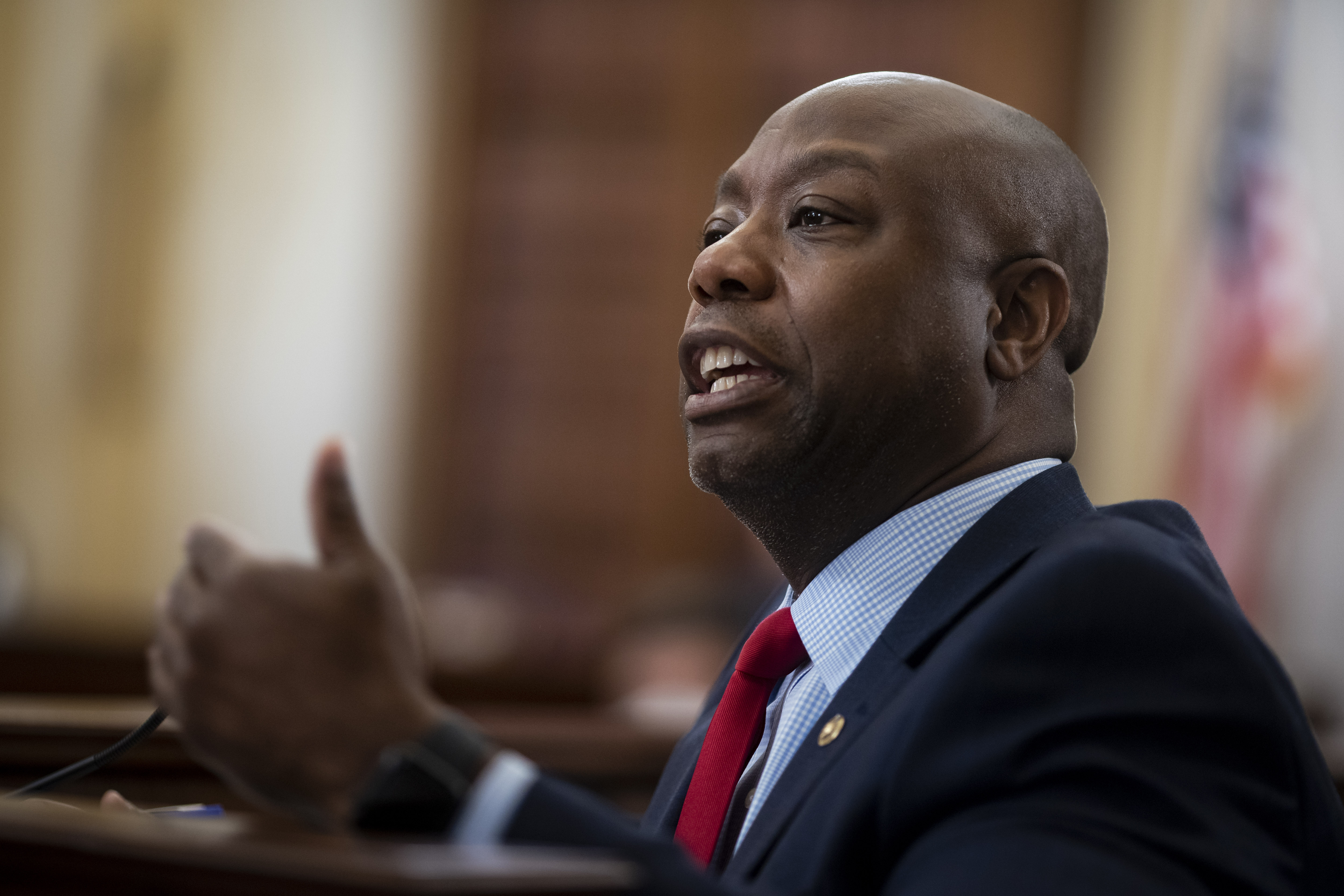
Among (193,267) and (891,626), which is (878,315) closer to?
(891,626)

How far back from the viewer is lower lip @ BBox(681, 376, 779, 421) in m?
1.56

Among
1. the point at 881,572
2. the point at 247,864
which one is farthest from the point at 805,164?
the point at 247,864

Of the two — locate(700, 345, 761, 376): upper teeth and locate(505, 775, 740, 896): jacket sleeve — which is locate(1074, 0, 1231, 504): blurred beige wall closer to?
locate(700, 345, 761, 376): upper teeth

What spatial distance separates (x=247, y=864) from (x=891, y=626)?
0.75 meters

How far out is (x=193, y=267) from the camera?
707 cm

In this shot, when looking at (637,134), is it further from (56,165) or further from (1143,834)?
(1143,834)

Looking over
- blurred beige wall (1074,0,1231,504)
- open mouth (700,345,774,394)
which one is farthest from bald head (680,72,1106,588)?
blurred beige wall (1074,0,1231,504)

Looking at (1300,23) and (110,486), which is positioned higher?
(1300,23)

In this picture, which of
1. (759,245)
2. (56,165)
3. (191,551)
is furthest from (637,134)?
(191,551)

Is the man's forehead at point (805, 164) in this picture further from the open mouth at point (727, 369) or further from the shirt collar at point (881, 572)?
the shirt collar at point (881, 572)

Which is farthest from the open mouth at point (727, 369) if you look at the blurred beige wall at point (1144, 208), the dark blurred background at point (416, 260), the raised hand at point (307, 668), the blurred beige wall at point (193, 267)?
the blurred beige wall at point (193, 267)

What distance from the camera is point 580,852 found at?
1006 mm

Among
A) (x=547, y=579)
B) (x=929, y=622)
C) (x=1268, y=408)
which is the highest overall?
(x=929, y=622)

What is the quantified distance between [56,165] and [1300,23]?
5615 mm
